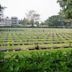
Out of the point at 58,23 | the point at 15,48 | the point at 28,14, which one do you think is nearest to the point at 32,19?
the point at 28,14

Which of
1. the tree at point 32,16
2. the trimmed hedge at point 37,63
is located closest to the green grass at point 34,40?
the trimmed hedge at point 37,63

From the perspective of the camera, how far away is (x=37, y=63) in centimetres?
494

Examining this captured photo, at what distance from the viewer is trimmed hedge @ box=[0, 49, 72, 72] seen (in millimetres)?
4566

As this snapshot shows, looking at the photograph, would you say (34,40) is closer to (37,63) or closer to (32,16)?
(37,63)

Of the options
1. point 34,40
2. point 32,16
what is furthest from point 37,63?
point 32,16

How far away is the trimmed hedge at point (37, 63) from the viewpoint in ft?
15.0

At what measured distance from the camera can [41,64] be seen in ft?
15.9

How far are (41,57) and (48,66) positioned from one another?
350 mm

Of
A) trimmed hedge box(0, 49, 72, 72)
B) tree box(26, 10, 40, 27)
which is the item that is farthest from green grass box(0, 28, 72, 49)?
tree box(26, 10, 40, 27)

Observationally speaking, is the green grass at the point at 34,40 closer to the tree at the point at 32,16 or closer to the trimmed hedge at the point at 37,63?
the trimmed hedge at the point at 37,63

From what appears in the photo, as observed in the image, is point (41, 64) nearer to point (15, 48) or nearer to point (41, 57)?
point (41, 57)

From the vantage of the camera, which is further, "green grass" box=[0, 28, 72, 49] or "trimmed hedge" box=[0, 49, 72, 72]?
"green grass" box=[0, 28, 72, 49]

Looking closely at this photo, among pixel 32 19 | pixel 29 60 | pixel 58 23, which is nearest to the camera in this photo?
pixel 29 60

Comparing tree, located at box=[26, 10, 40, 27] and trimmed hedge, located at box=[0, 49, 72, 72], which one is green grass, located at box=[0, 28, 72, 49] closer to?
trimmed hedge, located at box=[0, 49, 72, 72]
